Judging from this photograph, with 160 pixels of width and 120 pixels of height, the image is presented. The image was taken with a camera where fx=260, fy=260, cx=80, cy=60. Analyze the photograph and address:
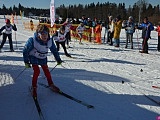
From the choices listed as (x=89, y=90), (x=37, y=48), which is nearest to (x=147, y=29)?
(x=89, y=90)

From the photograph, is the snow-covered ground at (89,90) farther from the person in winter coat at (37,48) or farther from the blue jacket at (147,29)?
the blue jacket at (147,29)

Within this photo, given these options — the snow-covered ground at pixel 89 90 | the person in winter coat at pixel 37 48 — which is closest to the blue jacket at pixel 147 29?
the snow-covered ground at pixel 89 90

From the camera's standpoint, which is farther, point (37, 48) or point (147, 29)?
point (147, 29)

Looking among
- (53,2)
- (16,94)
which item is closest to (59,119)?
(16,94)

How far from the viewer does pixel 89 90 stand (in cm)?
727

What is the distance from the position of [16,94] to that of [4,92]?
0.37 metres

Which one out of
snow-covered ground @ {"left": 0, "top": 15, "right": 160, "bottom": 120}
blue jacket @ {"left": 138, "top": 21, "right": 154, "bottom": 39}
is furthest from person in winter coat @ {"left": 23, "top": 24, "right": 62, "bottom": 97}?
blue jacket @ {"left": 138, "top": 21, "right": 154, "bottom": 39}

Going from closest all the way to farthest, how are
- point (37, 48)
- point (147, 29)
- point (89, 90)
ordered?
point (37, 48), point (89, 90), point (147, 29)

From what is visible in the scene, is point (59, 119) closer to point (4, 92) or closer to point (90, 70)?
point (4, 92)

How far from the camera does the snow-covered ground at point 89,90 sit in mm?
5590

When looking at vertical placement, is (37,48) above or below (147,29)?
below

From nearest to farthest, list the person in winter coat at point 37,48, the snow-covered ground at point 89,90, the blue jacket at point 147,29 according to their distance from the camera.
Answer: the snow-covered ground at point 89,90
the person in winter coat at point 37,48
the blue jacket at point 147,29

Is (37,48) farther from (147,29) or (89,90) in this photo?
(147,29)

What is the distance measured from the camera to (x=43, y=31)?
606 cm
